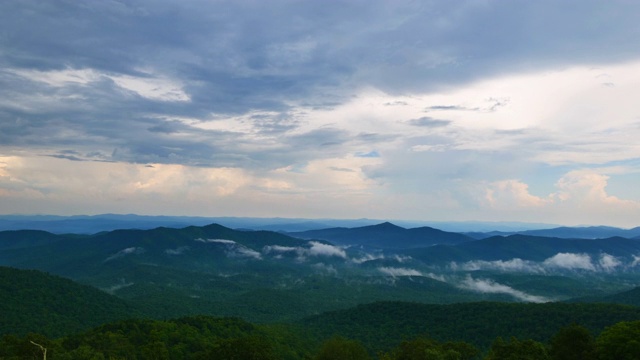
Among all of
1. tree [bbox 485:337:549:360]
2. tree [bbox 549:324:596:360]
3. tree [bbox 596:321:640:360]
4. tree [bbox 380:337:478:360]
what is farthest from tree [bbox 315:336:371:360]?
tree [bbox 596:321:640:360]

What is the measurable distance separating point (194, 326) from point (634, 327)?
108 m

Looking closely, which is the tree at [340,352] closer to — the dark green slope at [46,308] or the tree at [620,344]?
the tree at [620,344]

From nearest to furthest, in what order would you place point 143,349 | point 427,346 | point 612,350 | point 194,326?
point 612,350 < point 427,346 < point 143,349 < point 194,326

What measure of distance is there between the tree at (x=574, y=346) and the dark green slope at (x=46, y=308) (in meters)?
162

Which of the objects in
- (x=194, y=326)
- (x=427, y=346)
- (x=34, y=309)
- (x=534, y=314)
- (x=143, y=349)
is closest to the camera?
(x=427, y=346)

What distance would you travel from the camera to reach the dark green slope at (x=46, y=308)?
525 feet

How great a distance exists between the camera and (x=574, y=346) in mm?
62500

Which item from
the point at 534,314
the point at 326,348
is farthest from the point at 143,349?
the point at 534,314

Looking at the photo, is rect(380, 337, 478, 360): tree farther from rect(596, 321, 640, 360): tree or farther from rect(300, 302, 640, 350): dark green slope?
rect(300, 302, 640, 350): dark green slope

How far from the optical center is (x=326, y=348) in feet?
256

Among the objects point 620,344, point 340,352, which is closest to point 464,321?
point 340,352

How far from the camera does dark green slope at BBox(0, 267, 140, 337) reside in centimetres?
15988

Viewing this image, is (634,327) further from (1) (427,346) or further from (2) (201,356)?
(2) (201,356)

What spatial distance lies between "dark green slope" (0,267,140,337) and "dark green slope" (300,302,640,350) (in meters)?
89.7
